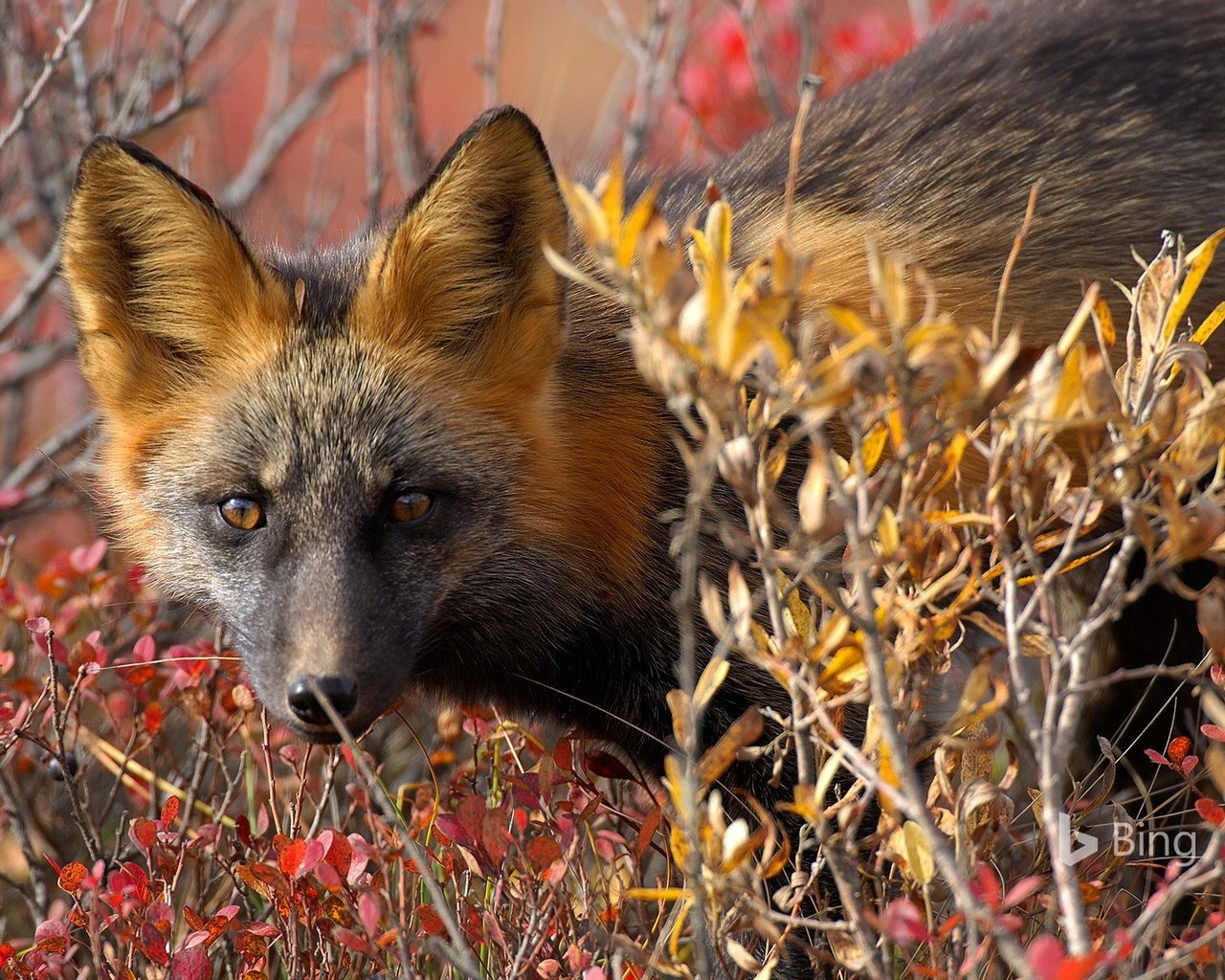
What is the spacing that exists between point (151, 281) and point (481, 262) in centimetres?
93

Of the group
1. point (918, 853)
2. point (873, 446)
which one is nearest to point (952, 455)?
point (873, 446)

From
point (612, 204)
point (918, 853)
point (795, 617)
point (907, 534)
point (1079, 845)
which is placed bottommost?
point (1079, 845)

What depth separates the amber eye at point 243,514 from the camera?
3.66m

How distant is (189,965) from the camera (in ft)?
10.6

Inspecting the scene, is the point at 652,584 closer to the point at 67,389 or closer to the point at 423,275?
the point at 423,275

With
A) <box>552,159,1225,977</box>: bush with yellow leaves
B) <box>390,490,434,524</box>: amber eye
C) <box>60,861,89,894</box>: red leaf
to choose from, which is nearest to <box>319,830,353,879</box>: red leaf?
<box>60,861,89,894</box>: red leaf

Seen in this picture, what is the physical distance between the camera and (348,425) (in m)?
3.62

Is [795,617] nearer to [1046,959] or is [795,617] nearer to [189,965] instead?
[1046,959]

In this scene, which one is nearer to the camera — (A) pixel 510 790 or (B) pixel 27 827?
(A) pixel 510 790

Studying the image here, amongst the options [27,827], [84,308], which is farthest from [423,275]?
[27,827]

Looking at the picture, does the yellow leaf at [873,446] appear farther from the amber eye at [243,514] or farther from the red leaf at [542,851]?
the amber eye at [243,514]

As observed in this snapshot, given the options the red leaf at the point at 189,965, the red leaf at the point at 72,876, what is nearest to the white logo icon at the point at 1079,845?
the red leaf at the point at 189,965

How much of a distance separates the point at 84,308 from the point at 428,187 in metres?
1.08

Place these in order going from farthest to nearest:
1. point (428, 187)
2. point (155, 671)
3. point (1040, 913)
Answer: point (155, 671) → point (428, 187) → point (1040, 913)
